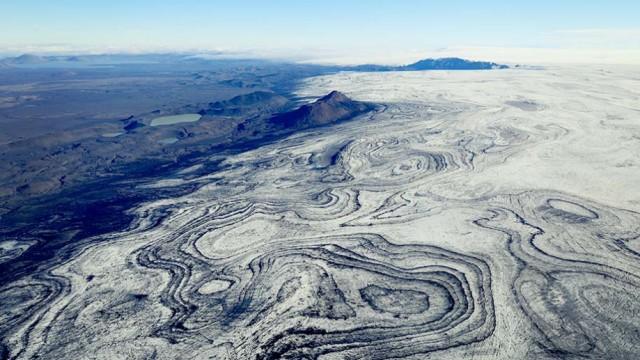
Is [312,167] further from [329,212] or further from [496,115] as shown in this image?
[496,115]

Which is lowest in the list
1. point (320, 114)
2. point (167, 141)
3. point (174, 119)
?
point (167, 141)

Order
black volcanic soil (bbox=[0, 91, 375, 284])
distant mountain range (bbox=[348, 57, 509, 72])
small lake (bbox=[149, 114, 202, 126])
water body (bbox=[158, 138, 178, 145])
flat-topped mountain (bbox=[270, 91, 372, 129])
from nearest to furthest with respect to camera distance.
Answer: black volcanic soil (bbox=[0, 91, 375, 284])
water body (bbox=[158, 138, 178, 145])
flat-topped mountain (bbox=[270, 91, 372, 129])
small lake (bbox=[149, 114, 202, 126])
distant mountain range (bbox=[348, 57, 509, 72])

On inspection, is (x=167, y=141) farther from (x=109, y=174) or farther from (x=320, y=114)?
(x=320, y=114)

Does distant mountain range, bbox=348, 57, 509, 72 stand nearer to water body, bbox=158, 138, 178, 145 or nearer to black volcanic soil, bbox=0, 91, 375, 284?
black volcanic soil, bbox=0, 91, 375, 284

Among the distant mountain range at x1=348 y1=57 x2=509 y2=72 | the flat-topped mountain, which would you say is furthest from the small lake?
the distant mountain range at x1=348 y1=57 x2=509 y2=72


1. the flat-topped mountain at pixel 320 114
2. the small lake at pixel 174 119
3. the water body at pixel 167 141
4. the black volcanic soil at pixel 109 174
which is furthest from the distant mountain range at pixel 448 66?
the water body at pixel 167 141

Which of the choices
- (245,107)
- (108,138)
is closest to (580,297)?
(108,138)

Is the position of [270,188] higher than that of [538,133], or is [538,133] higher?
[538,133]

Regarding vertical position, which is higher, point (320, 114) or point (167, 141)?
point (320, 114)

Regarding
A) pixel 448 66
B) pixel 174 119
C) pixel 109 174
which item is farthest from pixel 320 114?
pixel 448 66
